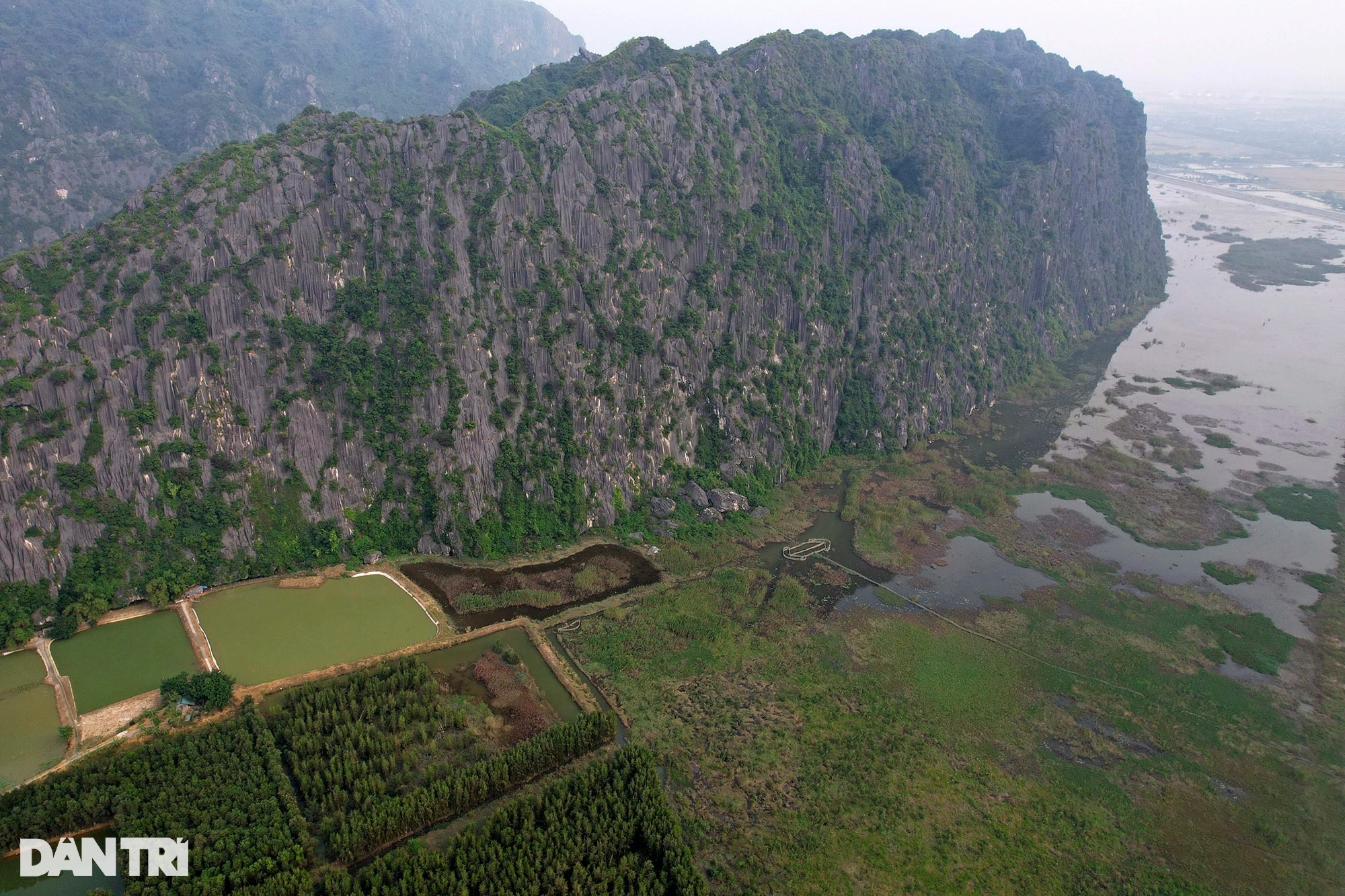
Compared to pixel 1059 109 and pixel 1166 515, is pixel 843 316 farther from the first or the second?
pixel 1059 109

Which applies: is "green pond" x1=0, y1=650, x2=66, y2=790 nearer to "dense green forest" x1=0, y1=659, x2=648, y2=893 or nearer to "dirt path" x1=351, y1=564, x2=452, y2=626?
"dense green forest" x1=0, y1=659, x2=648, y2=893

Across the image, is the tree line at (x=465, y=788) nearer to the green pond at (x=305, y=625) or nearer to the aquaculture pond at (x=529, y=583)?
the aquaculture pond at (x=529, y=583)

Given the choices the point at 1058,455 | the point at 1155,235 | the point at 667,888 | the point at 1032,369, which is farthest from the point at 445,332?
the point at 1155,235

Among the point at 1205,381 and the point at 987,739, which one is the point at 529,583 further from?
the point at 1205,381

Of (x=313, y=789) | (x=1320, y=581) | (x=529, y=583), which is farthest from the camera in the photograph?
(x=1320, y=581)

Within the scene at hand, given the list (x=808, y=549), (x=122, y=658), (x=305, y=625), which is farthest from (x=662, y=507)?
(x=122, y=658)

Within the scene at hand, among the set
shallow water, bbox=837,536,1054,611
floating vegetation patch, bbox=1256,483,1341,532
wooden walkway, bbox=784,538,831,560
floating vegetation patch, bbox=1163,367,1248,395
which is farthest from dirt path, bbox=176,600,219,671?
floating vegetation patch, bbox=1163,367,1248,395

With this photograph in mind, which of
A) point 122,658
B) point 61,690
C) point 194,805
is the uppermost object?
point 122,658
